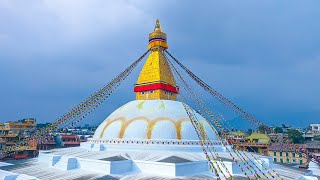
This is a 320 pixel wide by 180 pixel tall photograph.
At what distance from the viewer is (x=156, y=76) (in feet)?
52.5

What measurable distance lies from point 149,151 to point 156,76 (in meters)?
5.24

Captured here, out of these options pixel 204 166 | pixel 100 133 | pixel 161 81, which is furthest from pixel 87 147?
pixel 204 166

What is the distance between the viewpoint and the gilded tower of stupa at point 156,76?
1587cm

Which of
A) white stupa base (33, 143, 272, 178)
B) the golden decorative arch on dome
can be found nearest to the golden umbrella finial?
the golden decorative arch on dome

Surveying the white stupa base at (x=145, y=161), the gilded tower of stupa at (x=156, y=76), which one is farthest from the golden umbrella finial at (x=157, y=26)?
the white stupa base at (x=145, y=161)

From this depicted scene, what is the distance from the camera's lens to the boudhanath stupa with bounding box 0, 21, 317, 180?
10758 mm

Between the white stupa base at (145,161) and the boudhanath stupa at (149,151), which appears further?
the boudhanath stupa at (149,151)

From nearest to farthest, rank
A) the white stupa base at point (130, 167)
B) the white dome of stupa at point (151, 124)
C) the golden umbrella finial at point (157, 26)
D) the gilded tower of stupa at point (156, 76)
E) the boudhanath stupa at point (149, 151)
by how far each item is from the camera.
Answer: the white stupa base at point (130, 167) → the boudhanath stupa at point (149, 151) → the white dome of stupa at point (151, 124) → the gilded tower of stupa at point (156, 76) → the golden umbrella finial at point (157, 26)

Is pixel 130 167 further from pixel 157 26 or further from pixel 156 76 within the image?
pixel 157 26

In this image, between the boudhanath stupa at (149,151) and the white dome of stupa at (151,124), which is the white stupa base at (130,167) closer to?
the boudhanath stupa at (149,151)

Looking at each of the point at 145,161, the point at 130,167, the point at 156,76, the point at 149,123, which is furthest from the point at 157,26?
the point at 130,167

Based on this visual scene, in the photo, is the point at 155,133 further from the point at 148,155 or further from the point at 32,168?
the point at 32,168

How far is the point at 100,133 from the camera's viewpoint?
1463 centimetres

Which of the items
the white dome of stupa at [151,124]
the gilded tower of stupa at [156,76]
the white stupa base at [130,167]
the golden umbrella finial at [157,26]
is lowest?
the white stupa base at [130,167]
